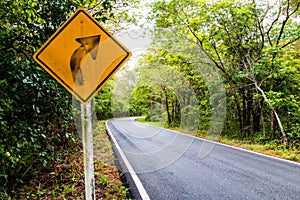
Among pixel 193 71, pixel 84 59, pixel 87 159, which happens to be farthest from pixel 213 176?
pixel 193 71

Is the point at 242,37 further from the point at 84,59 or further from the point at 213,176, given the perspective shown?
the point at 84,59

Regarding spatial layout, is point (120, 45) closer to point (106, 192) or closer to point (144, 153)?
point (106, 192)

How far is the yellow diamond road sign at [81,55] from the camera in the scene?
75.8 inches

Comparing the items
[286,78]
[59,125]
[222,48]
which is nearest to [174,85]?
[222,48]

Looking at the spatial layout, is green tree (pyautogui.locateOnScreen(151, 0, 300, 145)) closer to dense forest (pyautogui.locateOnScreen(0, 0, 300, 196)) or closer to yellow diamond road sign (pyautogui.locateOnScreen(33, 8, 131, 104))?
dense forest (pyautogui.locateOnScreen(0, 0, 300, 196))

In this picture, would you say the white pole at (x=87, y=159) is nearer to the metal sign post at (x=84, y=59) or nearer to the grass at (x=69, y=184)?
the metal sign post at (x=84, y=59)

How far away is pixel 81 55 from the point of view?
196 cm

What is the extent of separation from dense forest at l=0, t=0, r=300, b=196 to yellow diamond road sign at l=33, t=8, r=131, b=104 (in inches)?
39.6

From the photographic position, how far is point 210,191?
11.4 ft

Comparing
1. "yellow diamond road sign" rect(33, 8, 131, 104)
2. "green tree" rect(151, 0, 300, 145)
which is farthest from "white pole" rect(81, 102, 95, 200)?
"green tree" rect(151, 0, 300, 145)

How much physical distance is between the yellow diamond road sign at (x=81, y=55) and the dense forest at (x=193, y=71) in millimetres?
1007

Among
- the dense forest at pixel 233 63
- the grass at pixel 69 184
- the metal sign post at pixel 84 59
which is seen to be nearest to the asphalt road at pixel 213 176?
the grass at pixel 69 184

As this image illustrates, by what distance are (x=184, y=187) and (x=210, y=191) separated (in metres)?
0.42

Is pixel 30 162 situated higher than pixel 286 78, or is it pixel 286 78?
pixel 286 78
